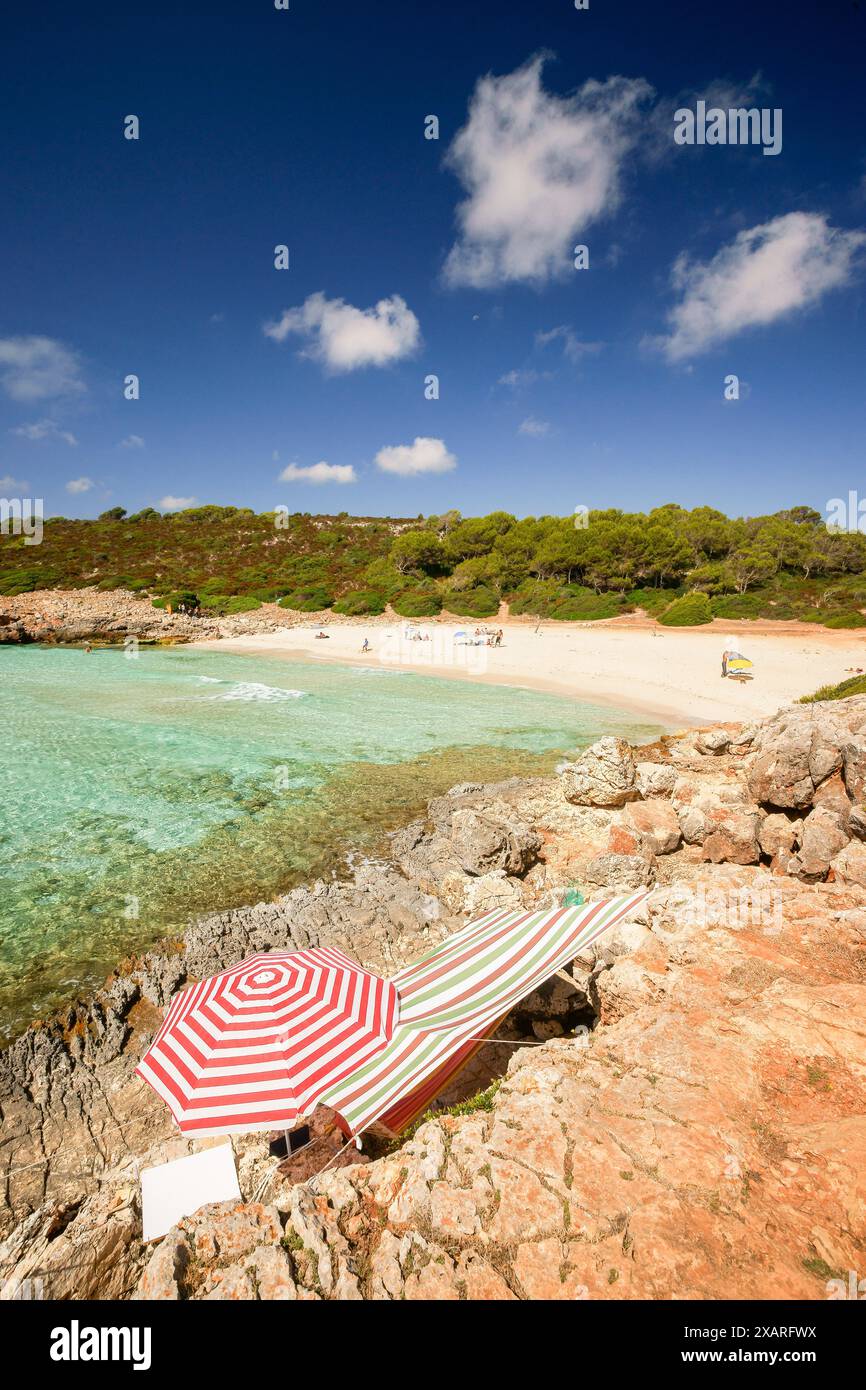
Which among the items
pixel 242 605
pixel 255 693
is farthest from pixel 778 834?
pixel 242 605

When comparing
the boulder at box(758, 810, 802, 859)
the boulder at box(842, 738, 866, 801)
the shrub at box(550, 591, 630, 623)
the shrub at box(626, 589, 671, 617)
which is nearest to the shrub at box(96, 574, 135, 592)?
the shrub at box(550, 591, 630, 623)

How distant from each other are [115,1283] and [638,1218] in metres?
3.29

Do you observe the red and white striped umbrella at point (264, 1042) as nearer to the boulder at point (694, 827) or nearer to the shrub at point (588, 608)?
the boulder at point (694, 827)

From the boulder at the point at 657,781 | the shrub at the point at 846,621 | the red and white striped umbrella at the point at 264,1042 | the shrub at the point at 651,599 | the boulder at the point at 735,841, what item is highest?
the shrub at the point at 651,599

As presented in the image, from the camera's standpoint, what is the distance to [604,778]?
11.8 metres

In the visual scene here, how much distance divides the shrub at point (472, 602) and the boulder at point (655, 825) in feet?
138

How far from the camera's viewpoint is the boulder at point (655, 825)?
987cm

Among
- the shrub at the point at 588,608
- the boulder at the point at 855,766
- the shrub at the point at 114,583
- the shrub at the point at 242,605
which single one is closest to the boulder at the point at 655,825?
the boulder at the point at 855,766

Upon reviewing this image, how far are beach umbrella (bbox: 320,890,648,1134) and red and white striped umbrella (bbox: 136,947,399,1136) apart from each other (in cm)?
20

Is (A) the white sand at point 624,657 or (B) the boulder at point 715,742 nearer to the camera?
(B) the boulder at point 715,742

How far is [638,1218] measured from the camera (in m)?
2.93

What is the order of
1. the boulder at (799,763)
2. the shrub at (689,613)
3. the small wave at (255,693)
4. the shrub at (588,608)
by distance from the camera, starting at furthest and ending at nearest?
the shrub at (588,608) → the shrub at (689,613) → the small wave at (255,693) → the boulder at (799,763)
